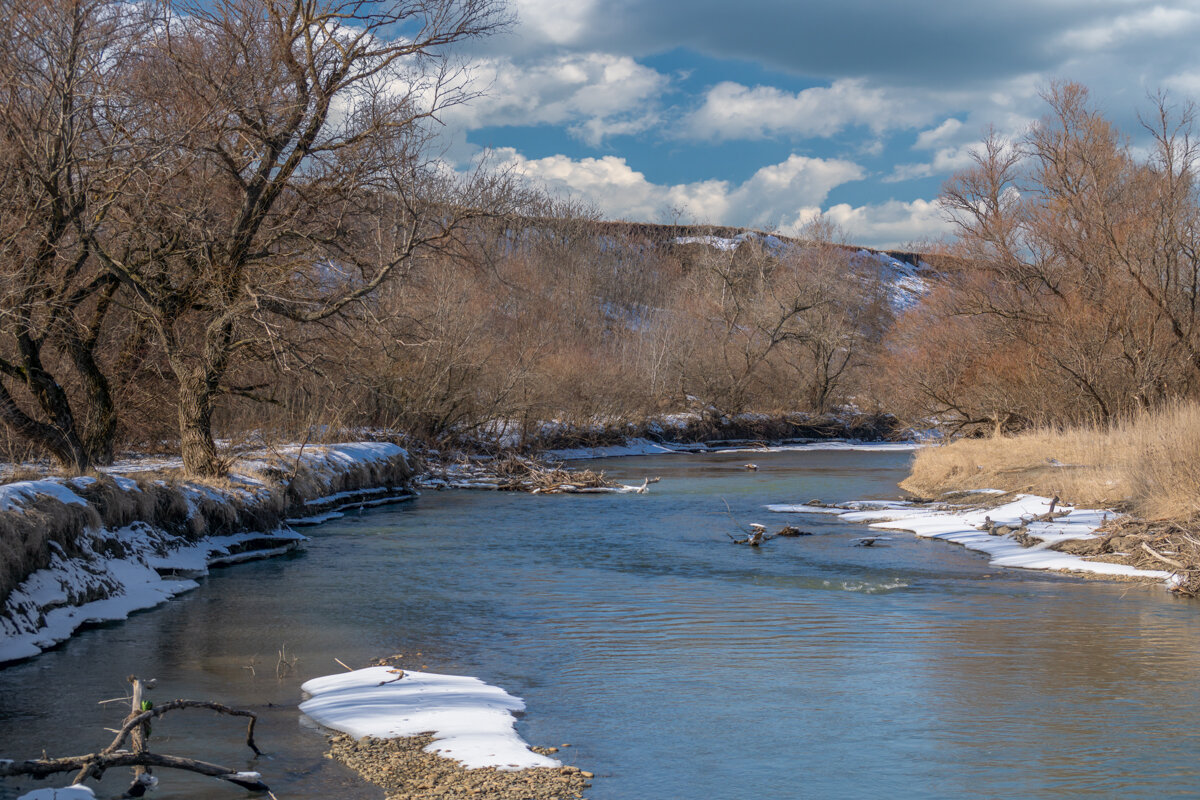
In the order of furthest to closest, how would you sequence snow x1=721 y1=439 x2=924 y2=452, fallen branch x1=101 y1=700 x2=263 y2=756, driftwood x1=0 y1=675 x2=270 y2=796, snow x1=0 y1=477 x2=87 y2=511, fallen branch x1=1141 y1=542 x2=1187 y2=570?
snow x1=721 y1=439 x2=924 y2=452 < fallen branch x1=1141 y1=542 x2=1187 y2=570 < snow x1=0 y1=477 x2=87 y2=511 < fallen branch x1=101 y1=700 x2=263 y2=756 < driftwood x1=0 y1=675 x2=270 y2=796

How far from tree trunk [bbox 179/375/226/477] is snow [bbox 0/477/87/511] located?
13.0 feet

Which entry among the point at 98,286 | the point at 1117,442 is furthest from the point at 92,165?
the point at 1117,442

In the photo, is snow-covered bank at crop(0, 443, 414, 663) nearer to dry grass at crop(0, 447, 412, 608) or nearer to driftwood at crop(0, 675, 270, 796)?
dry grass at crop(0, 447, 412, 608)

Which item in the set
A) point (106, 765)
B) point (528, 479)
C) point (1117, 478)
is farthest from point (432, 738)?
point (528, 479)

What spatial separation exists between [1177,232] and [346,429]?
20841mm

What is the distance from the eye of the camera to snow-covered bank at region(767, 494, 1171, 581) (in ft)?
43.9

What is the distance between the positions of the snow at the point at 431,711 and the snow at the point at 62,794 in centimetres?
183

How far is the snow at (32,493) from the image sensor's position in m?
9.70

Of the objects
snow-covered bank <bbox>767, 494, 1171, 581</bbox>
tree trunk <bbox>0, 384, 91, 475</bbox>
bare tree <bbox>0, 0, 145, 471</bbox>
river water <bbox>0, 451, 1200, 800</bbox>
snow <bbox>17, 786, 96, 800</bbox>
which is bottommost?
river water <bbox>0, 451, 1200, 800</bbox>

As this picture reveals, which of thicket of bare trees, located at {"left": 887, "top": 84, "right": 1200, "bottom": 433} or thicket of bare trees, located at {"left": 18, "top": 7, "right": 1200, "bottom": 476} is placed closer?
thicket of bare trees, located at {"left": 18, "top": 7, "right": 1200, "bottom": 476}

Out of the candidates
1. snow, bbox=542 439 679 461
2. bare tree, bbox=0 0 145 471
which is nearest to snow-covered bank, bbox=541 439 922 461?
snow, bbox=542 439 679 461

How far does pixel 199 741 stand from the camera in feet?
21.6

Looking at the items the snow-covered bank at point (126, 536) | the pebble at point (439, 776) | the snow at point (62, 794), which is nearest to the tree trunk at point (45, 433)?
the snow-covered bank at point (126, 536)

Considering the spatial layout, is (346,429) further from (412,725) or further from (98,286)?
Result: (412,725)
